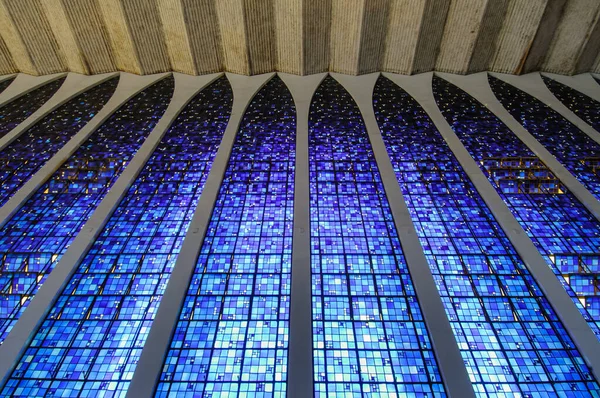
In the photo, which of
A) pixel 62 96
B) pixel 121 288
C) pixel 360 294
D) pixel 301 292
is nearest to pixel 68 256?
pixel 121 288

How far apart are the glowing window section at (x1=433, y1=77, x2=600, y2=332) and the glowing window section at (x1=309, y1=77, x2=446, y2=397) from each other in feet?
8.17

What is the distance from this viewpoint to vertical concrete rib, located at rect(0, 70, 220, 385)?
5680mm

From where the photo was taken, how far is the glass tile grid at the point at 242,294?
5387 mm

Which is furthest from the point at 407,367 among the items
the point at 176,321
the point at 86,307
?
the point at 86,307

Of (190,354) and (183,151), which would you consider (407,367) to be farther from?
(183,151)

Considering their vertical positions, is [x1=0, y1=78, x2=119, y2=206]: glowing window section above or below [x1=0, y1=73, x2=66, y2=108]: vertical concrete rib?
below

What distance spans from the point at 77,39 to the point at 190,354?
38.2 feet

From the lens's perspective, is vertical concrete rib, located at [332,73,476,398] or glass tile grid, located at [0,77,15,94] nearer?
vertical concrete rib, located at [332,73,476,398]

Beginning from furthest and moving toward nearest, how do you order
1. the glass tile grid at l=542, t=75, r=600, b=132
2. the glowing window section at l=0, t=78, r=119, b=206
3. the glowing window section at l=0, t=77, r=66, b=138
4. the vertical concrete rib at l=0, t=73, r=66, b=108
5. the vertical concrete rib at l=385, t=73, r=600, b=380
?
the vertical concrete rib at l=0, t=73, r=66, b=108, the glowing window section at l=0, t=77, r=66, b=138, the glass tile grid at l=542, t=75, r=600, b=132, the glowing window section at l=0, t=78, r=119, b=206, the vertical concrete rib at l=385, t=73, r=600, b=380

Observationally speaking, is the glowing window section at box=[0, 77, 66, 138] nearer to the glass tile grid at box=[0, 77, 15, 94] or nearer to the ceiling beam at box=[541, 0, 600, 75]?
the glass tile grid at box=[0, 77, 15, 94]

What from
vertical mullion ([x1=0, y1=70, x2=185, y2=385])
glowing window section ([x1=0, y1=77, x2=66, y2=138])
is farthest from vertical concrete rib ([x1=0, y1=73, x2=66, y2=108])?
vertical mullion ([x1=0, y1=70, x2=185, y2=385])

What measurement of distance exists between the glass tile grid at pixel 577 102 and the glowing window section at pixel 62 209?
1151cm

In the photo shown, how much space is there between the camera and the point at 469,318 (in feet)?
19.7

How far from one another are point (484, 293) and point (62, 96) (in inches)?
500
